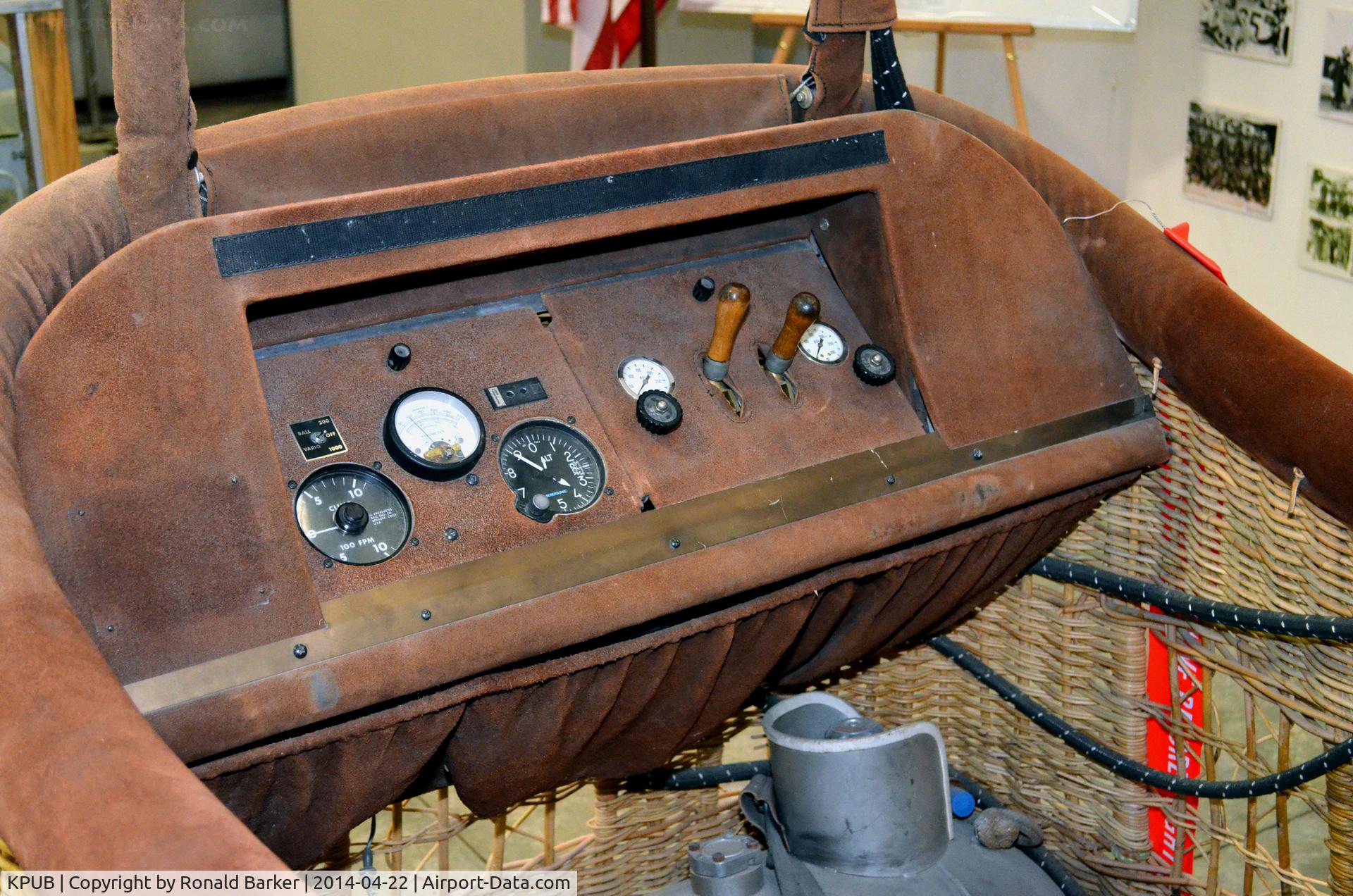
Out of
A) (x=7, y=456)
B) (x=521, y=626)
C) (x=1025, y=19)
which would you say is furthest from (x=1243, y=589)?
(x=1025, y=19)

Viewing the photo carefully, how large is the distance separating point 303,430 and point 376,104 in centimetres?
42

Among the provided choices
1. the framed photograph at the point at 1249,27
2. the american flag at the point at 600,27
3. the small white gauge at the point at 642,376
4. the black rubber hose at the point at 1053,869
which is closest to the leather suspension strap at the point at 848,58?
the small white gauge at the point at 642,376

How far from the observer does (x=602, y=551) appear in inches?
52.1

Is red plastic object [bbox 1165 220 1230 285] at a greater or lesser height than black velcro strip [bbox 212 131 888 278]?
lesser

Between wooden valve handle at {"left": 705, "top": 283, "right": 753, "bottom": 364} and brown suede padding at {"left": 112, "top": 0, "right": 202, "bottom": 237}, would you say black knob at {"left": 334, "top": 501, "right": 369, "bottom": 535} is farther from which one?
wooden valve handle at {"left": 705, "top": 283, "right": 753, "bottom": 364}

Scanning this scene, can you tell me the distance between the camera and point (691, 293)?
5.08ft

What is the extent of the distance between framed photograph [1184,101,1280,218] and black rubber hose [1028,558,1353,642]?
1873mm

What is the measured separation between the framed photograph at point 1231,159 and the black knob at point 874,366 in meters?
2.10

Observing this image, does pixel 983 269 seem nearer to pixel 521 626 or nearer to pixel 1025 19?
pixel 521 626

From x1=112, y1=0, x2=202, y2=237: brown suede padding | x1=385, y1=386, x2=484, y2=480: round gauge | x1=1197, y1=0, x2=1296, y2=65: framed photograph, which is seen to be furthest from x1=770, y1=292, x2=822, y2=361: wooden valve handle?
x1=1197, y1=0, x2=1296, y2=65: framed photograph

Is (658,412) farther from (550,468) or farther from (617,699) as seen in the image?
(617,699)

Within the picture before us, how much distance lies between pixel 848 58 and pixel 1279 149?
2.02m

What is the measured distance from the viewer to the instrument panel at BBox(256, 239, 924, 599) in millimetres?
1292

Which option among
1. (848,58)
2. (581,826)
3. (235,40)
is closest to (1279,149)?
(848,58)
